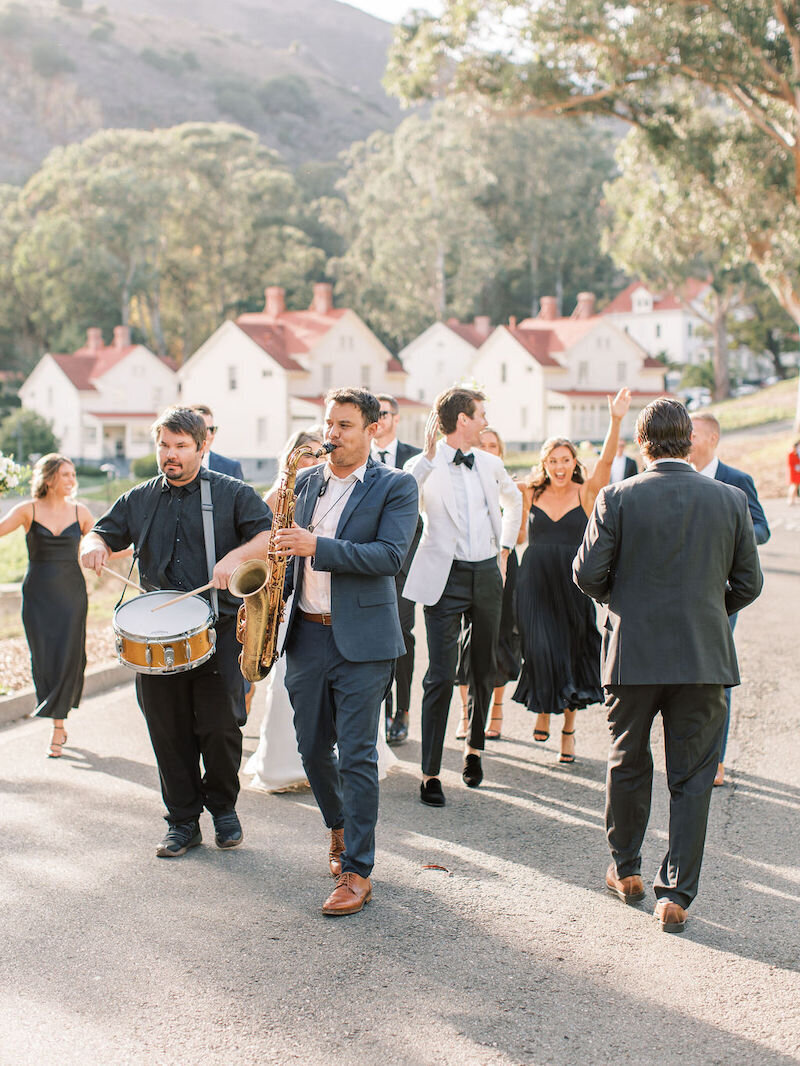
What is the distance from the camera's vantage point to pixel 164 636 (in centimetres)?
527

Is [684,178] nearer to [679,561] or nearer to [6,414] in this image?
[679,561]

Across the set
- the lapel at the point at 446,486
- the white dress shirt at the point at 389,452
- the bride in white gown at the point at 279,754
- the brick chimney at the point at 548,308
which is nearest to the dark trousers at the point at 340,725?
the bride in white gown at the point at 279,754

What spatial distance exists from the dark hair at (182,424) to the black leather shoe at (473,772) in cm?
258

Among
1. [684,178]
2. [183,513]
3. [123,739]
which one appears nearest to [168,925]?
[183,513]

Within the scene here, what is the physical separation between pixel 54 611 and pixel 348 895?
374cm

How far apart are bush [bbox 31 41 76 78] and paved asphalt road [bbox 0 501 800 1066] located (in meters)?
193

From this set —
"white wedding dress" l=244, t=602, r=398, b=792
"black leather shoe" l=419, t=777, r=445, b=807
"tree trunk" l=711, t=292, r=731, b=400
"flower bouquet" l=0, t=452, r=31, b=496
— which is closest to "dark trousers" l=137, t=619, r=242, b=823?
"white wedding dress" l=244, t=602, r=398, b=792

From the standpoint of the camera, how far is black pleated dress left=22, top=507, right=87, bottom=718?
7.84m

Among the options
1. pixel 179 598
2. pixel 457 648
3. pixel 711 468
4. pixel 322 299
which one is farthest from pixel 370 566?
pixel 322 299

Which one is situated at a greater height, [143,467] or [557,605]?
[557,605]

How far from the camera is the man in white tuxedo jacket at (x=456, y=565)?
21.9ft

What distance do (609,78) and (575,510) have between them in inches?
870

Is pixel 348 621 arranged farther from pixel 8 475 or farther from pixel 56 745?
pixel 8 475

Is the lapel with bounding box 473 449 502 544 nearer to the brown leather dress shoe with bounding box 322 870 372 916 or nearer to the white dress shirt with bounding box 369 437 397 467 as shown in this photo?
the white dress shirt with bounding box 369 437 397 467
